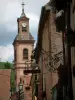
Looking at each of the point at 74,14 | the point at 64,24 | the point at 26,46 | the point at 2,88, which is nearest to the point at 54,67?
the point at 64,24

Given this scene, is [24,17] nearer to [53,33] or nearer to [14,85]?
[14,85]

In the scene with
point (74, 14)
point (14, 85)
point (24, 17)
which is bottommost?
point (14, 85)

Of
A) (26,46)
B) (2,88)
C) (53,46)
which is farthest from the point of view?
(26,46)

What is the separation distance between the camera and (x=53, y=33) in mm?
24500

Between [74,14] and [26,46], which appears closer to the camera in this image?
[74,14]

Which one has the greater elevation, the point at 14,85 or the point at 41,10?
the point at 41,10

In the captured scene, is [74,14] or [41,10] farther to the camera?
[41,10]

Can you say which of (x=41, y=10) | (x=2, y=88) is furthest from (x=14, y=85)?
(x=41, y=10)

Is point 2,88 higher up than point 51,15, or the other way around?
point 51,15

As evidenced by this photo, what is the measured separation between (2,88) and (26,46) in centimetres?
4326

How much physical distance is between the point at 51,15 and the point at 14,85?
7864 centimetres

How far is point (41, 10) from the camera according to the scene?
81.1 ft

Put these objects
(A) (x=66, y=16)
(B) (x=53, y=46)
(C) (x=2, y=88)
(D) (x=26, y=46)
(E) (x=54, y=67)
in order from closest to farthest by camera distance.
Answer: (A) (x=66, y=16) → (E) (x=54, y=67) → (B) (x=53, y=46) → (C) (x=2, y=88) → (D) (x=26, y=46)

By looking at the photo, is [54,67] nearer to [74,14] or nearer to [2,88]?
[74,14]
